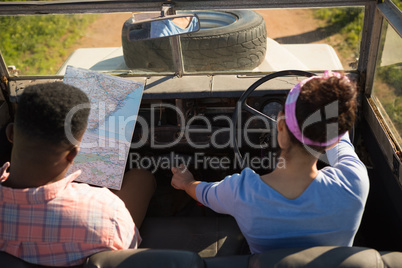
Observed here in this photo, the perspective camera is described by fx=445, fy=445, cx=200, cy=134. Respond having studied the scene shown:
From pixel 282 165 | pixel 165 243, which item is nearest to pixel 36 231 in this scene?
pixel 165 243

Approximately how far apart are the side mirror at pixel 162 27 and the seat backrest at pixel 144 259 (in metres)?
1.05

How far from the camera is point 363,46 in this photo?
7.93ft

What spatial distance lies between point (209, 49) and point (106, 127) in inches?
31.0

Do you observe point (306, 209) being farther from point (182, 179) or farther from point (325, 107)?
point (182, 179)

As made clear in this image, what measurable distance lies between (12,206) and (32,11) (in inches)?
51.7

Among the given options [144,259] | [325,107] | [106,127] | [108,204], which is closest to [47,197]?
[108,204]

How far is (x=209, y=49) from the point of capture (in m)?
2.60

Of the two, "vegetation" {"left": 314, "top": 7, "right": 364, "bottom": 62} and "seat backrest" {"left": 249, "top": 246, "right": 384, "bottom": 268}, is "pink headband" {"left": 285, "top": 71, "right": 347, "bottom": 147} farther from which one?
"vegetation" {"left": 314, "top": 7, "right": 364, "bottom": 62}

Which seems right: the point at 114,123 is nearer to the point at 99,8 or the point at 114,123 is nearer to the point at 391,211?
the point at 99,8

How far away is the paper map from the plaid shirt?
553mm

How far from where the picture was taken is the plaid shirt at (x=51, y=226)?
1543 mm

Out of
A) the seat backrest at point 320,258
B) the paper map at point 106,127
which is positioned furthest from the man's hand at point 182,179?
the seat backrest at point 320,258

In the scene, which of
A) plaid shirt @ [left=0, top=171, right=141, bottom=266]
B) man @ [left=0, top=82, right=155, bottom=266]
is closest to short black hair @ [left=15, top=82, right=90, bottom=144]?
man @ [left=0, top=82, right=155, bottom=266]

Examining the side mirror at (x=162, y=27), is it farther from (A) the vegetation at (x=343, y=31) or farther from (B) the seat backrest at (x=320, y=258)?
(A) the vegetation at (x=343, y=31)
